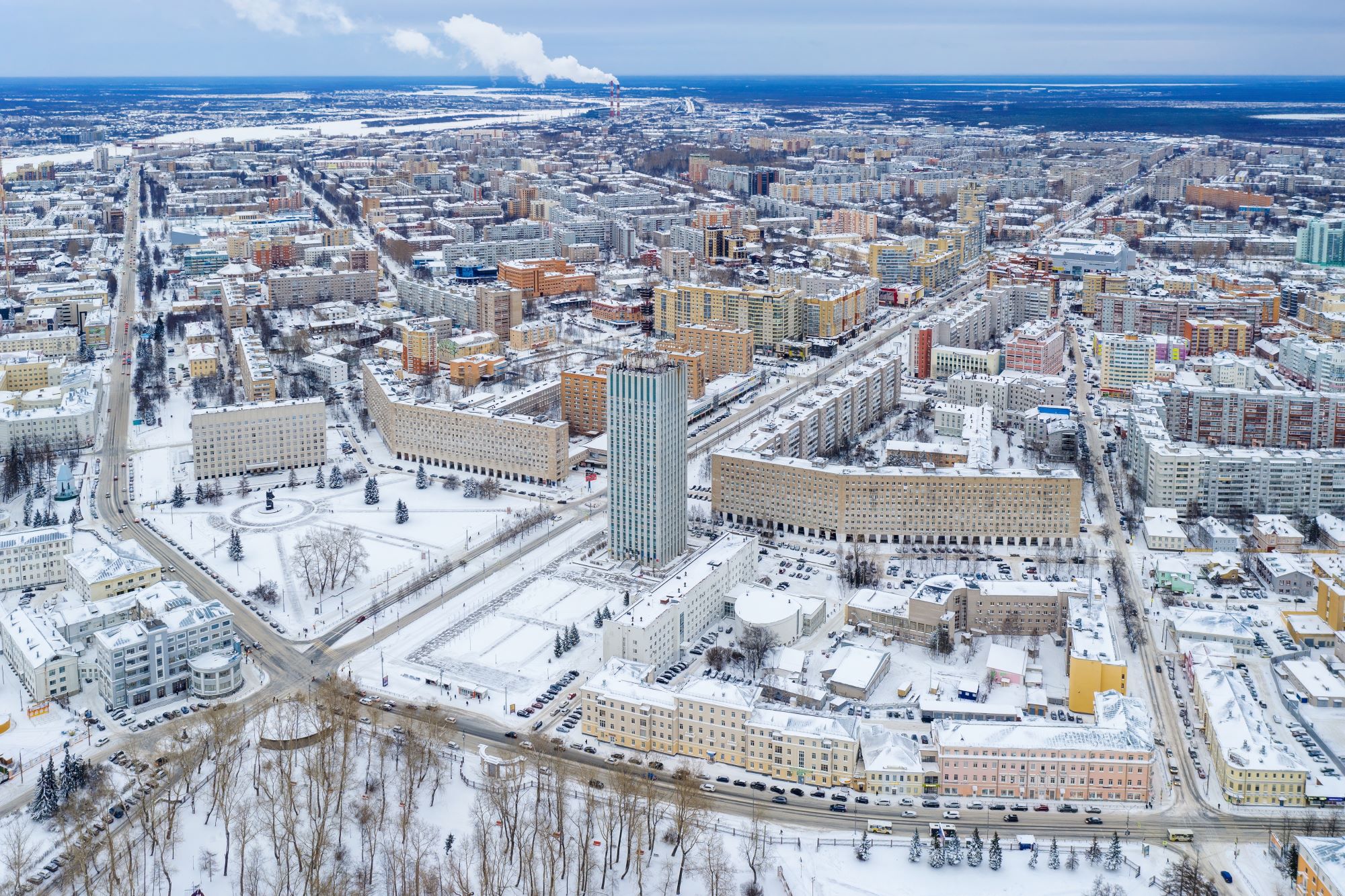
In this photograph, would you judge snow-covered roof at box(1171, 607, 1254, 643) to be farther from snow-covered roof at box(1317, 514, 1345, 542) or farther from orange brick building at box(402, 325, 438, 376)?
orange brick building at box(402, 325, 438, 376)

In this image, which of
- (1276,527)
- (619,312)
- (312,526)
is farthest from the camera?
(619,312)

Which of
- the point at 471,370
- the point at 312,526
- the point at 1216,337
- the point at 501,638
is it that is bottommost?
the point at 501,638

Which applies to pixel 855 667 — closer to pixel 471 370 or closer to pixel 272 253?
pixel 471 370

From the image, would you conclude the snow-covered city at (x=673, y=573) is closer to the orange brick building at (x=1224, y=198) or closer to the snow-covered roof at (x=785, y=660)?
the snow-covered roof at (x=785, y=660)

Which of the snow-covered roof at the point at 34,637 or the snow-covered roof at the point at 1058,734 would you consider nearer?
the snow-covered roof at the point at 1058,734

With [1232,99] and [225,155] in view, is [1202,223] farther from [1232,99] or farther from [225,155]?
[1232,99]

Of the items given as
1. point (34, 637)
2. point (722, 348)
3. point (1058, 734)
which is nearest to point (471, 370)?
point (722, 348)

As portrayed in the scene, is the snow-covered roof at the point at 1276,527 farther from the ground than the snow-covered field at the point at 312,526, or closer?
farther from the ground

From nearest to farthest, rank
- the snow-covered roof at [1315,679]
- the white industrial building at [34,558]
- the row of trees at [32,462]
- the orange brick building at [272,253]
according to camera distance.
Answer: the snow-covered roof at [1315,679] < the white industrial building at [34,558] < the row of trees at [32,462] < the orange brick building at [272,253]

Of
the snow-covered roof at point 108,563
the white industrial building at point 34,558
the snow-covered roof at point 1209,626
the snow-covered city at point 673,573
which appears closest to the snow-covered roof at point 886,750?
the snow-covered city at point 673,573

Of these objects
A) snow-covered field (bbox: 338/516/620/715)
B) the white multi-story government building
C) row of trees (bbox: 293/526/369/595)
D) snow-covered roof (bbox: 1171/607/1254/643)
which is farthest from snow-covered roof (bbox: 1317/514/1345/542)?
the white multi-story government building

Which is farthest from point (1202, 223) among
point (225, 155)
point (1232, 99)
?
point (1232, 99)
